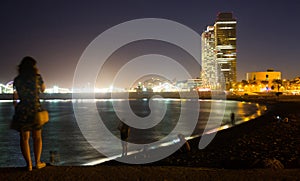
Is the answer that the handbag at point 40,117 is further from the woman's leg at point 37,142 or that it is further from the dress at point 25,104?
the woman's leg at point 37,142

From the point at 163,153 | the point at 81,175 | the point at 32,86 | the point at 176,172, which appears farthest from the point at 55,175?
the point at 163,153

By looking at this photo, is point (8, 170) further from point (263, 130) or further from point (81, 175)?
point (263, 130)

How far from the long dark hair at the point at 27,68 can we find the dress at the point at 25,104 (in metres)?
0.07

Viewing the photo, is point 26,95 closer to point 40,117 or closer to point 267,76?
point 40,117

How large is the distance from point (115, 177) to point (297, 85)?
148873 mm

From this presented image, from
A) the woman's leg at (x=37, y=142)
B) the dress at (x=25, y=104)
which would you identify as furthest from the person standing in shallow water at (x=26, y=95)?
the woman's leg at (x=37, y=142)

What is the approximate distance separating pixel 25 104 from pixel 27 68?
598 mm

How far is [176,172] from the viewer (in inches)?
219

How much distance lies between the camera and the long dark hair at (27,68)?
5152 mm

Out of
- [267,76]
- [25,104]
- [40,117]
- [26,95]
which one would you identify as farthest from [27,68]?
[267,76]

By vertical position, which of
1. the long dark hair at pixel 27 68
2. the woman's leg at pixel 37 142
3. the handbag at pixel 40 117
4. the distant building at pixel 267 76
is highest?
the distant building at pixel 267 76

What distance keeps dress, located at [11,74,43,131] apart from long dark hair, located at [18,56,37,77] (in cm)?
7

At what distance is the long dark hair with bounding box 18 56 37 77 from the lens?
5.15 meters

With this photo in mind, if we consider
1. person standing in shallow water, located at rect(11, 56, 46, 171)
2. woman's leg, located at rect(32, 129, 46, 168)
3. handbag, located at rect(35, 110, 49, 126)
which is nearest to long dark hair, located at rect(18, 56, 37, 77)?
person standing in shallow water, located at rect(11, 56, 46, 171)
